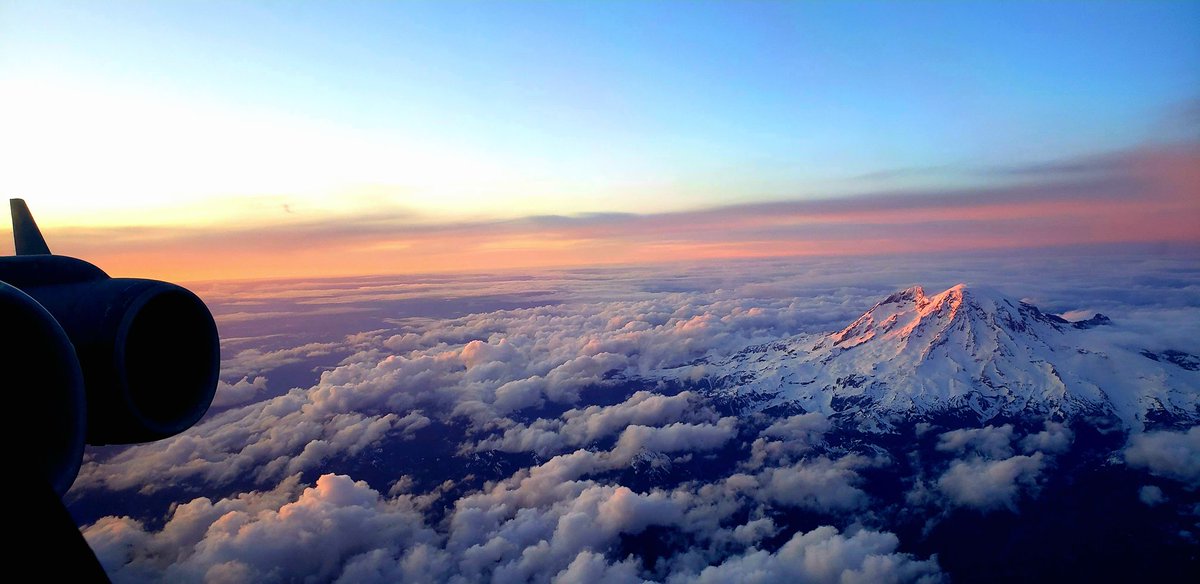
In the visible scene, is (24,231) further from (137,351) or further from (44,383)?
(44,383)

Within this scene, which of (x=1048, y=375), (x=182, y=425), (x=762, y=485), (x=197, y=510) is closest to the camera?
(x=182, y=425)

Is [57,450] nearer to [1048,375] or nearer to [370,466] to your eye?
[370,466]

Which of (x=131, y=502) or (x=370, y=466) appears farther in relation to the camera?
(x=370, y=466)

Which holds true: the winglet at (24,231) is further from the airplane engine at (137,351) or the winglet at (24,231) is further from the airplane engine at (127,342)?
the airplane engine at (137,351)

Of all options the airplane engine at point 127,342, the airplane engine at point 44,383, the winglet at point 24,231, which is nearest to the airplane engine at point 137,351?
the airplane engine at point 127,342

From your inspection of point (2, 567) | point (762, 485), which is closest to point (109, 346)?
point (2, 567)

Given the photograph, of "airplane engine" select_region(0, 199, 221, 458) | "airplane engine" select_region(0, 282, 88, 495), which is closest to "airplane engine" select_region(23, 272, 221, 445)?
"airplane engine" select_region(0, 199, 221, 458)

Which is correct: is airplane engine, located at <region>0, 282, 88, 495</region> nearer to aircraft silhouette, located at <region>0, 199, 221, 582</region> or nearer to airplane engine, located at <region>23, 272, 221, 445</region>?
aircraft silhouette, located at <region>0, 199, 221, 582</region>
